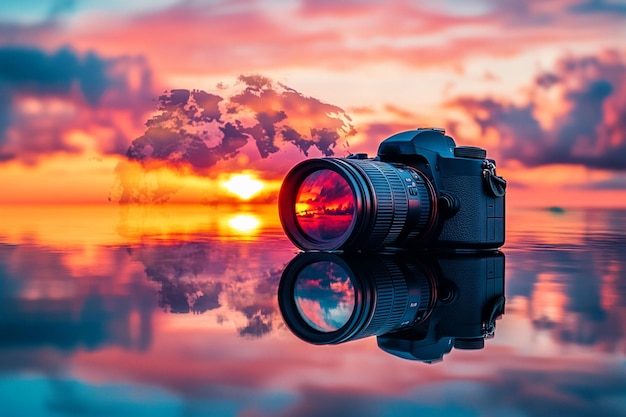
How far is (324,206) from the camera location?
16.5 feet

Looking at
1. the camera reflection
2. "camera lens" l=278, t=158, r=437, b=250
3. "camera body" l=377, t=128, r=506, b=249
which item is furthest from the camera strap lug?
the camera reflection

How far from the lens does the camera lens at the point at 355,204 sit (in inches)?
182

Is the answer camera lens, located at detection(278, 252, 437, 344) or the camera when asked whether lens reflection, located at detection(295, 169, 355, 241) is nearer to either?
the camera

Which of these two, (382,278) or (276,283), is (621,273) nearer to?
(382,278)

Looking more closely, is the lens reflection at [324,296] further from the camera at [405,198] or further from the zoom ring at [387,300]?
the camera at [405,198]

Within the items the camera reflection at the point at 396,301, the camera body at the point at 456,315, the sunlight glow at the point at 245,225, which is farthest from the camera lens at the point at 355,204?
the sunlight glow at the point at 245,225

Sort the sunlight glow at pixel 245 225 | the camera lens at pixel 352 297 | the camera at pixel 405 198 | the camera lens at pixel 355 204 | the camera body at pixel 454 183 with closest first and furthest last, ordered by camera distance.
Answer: the camera lens at pixel 352 297
the camera lens at pixel 355 204
the camera at pixel 405 198
the camera body at pixel 454 183
the sunlight glow at pixel 245 225

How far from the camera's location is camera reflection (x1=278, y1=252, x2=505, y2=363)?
2598 millimetres

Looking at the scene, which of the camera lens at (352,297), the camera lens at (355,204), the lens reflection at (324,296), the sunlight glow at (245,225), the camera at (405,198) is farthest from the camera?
the sunlight glow at (245,225)

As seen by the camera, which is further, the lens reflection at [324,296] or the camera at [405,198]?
the camera at [405,198]

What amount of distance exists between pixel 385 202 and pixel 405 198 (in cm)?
24

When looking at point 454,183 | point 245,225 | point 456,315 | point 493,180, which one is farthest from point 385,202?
point 245,225

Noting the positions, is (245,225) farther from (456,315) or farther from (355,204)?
(456,315)

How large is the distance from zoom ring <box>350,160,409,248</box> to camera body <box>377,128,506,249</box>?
0.38 meters
